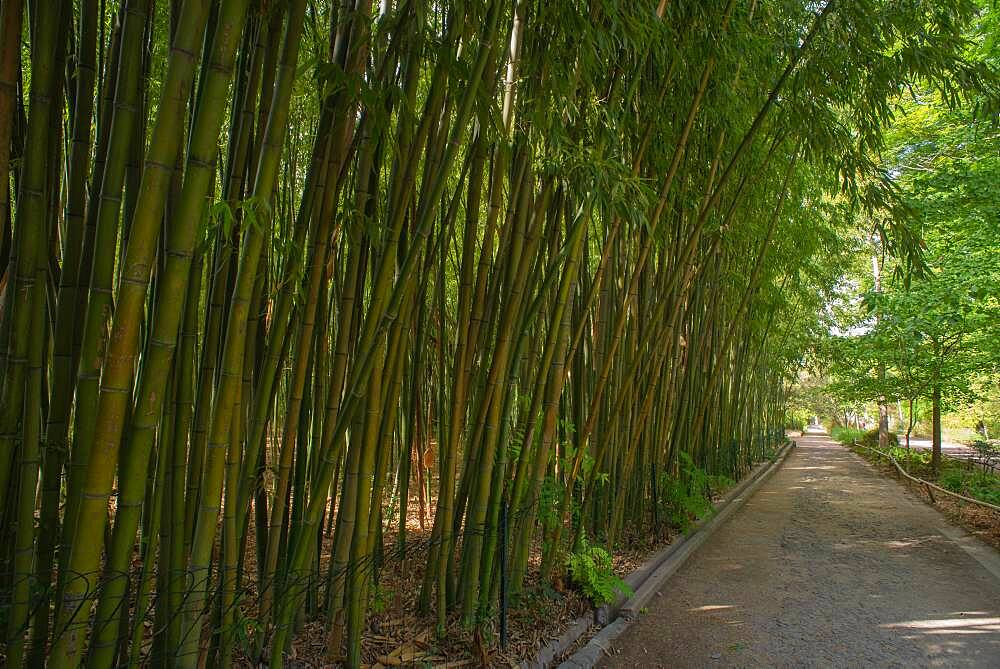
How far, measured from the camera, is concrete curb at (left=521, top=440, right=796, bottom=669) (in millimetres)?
2572

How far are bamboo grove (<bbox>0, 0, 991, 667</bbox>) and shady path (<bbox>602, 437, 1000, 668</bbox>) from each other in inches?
25.9

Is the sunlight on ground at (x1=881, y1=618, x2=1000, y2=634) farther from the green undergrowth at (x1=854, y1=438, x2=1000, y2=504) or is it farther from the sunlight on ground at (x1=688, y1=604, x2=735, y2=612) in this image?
the green undergrowth at (x1=854, y1=438, x2=1000, y2=504)

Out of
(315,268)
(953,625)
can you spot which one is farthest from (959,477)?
(315,268)

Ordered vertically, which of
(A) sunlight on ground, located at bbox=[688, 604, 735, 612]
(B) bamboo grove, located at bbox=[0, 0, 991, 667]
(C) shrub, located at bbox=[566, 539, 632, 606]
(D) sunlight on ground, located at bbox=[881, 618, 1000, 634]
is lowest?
(A) sunlight on ground, located at bbox=[688, 604, 735, 612]

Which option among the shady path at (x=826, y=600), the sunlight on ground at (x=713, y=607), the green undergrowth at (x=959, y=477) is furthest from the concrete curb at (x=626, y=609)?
the green undergrowth at (x=959, y=477)

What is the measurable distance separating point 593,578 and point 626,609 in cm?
35

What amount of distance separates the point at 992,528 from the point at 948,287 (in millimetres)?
2122

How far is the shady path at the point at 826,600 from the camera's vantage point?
279 centimetres

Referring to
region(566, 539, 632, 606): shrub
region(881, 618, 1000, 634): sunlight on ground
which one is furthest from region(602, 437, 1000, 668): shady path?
region(566, 539, 632, 606): shrub

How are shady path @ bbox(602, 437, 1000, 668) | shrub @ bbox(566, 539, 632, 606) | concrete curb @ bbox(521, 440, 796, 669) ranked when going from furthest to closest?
shrub @ bbox(566, 539, 632, 606) → shady path @ bbox(602, 437, 1000, 668) → concrete curb @ bbox(521, 440, 796, 669)

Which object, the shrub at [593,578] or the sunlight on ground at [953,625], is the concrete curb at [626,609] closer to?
the shrub at [593,578]

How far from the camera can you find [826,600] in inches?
139

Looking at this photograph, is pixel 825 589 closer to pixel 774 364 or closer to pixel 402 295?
pixel 402 295

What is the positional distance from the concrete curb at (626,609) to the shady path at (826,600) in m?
0.06
